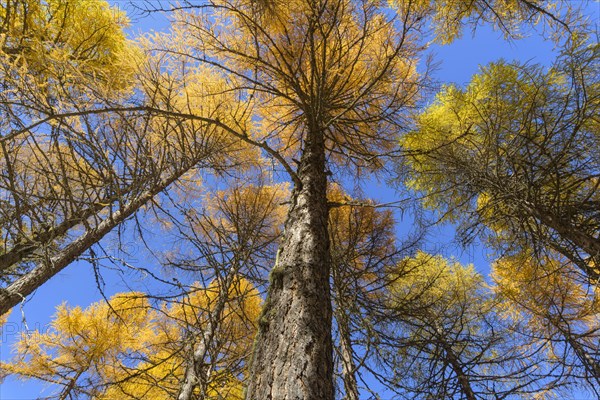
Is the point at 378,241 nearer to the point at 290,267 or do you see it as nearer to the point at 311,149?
the point at 311,149

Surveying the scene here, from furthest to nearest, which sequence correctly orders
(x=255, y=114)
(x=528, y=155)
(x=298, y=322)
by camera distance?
(x=255, y=114)
(x=528, y=155)
(x=298, y=322)

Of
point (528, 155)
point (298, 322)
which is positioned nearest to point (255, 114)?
point (528, 155)

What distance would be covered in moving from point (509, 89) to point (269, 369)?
19.4 feet

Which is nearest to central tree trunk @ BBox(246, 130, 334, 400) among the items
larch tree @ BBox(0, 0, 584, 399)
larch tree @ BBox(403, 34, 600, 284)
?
larch tree @ BBox(0, 0, 584, 399)

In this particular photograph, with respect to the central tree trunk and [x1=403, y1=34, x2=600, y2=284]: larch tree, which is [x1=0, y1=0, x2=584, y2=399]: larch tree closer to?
the central tree trunk

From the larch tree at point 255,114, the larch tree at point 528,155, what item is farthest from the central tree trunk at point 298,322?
the larch tree at point 528,155

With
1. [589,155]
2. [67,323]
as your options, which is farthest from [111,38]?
[589,155]

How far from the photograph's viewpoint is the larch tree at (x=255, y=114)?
199cm

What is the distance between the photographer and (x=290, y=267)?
7.48ft

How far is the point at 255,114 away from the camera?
636 centimetres

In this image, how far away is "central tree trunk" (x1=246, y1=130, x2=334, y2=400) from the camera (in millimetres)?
1633

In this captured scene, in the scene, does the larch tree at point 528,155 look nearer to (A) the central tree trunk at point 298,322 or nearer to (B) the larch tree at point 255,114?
(B) the larch tree at point 255,114

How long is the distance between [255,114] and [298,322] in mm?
5011

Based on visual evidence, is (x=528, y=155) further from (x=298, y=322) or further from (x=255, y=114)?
(x=255, y=114)
